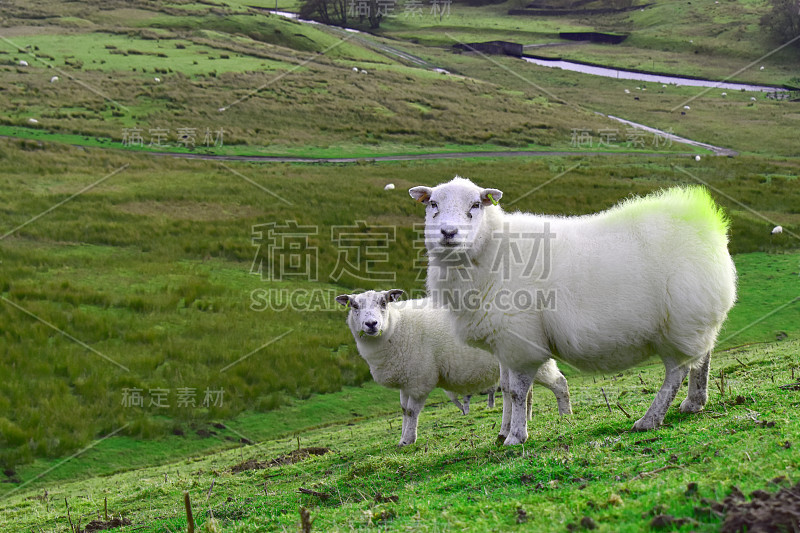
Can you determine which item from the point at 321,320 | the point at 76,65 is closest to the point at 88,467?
the point at 321,320

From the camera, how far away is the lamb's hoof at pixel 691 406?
787cm

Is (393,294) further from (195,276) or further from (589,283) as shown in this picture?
(195,276)

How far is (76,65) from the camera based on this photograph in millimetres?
75938

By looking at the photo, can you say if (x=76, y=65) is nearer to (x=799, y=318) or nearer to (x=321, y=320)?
(x=321, y=320)

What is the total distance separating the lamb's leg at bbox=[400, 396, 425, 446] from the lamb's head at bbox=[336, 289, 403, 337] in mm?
1377

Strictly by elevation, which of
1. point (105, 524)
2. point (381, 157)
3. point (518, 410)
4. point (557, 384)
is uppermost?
point (381, 157)

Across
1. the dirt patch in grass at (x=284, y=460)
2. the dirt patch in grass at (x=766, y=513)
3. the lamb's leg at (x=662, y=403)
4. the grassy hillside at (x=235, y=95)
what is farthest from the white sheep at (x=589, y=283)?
the grassy hillside at (x=235, y=95)

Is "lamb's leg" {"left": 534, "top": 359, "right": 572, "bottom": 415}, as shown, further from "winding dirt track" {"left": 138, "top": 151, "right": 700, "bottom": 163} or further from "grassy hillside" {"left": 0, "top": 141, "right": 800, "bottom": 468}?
"winding dirt track" {"left": 138, "top": 151, "right": 700, "bottom": 163}

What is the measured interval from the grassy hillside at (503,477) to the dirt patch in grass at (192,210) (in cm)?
1884

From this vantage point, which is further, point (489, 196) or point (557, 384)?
point (557, 384)

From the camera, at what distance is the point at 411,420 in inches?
436

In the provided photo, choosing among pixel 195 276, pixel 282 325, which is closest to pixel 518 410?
pixel 282 325

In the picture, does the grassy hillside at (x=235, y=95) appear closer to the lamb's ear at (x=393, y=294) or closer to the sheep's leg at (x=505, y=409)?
the lamb's ear at (x=393, y=294)

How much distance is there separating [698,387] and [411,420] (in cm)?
488
